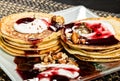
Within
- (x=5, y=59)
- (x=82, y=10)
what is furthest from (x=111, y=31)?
(x=5, y=59)

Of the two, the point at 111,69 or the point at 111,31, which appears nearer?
the point at 111,69

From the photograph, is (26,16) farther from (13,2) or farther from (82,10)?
(13,2)

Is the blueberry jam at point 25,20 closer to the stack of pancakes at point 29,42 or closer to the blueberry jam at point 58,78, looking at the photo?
the stack of pancakes at point 29,42

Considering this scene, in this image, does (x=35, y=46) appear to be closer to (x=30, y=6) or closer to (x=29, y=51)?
(x=29, y=51)

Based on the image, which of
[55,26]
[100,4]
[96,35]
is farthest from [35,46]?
[100,4]

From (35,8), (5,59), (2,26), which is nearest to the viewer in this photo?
(5,59)

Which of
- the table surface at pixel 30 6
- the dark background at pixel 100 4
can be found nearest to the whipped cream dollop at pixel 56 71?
the table surface at pixel 30 6

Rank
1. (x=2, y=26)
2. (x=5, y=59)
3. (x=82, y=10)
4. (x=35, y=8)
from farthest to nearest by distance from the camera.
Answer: (x=35, y=8), (x=82, y=10), (x=2, y=26), (x=5, y=59)
